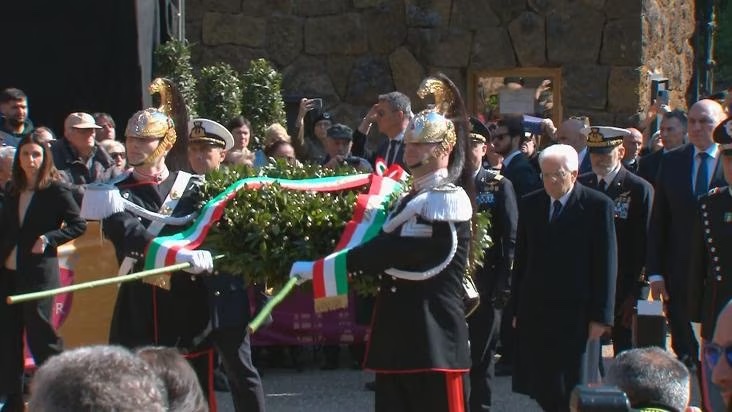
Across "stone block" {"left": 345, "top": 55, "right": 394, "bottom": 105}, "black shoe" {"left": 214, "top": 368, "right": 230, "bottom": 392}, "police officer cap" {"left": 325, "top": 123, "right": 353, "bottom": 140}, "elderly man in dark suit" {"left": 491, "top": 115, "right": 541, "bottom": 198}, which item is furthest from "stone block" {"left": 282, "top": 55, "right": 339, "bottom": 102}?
"black shoe" {"left": 214, "top": 368, "right": 230, "bottom": 392}

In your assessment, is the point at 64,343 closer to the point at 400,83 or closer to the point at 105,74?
the point at 105,74

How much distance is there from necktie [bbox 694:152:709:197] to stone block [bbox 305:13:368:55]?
20.0 feet

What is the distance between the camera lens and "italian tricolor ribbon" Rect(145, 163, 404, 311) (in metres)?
5.46

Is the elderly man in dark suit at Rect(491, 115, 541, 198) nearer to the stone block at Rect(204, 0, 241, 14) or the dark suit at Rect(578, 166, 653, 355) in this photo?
the dark suit at Rect(578, 166, 653, 355)

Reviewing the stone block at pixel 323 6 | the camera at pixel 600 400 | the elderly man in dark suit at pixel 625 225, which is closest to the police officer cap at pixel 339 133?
the elderly man in dark suit at pixel 625 225

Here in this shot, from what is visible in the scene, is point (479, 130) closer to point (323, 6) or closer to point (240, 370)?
point (240, 370)

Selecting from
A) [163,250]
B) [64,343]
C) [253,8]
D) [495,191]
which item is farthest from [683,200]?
[253,8]

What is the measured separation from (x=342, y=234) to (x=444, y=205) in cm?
50

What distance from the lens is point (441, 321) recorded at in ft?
18.4

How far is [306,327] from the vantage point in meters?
9.11

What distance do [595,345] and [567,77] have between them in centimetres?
640

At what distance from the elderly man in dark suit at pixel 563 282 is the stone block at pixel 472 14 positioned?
6.40 m

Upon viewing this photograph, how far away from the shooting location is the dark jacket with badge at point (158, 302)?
237 inches

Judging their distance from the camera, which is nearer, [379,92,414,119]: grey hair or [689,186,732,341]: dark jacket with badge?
[689,186,732,341]: dark jacket with badge
